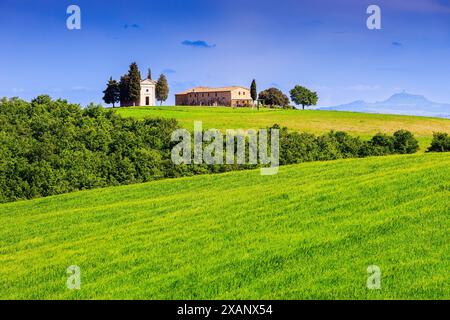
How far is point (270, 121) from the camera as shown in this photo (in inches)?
3733

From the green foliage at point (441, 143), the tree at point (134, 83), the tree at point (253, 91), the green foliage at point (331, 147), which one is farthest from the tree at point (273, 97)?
the green foliage at point (441, 143)

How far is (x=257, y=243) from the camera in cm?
1702

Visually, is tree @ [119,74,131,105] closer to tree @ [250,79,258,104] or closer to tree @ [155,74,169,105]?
tree @ [155,74,169,105]

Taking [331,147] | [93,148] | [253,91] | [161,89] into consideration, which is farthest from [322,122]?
[161,89]

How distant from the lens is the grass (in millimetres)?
86562

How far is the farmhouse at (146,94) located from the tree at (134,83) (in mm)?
1835

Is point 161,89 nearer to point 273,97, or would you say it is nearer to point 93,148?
point 273,97

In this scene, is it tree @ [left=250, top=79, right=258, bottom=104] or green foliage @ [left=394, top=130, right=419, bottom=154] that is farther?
tree @ [left=250, top=79, right=258, bottom=104]

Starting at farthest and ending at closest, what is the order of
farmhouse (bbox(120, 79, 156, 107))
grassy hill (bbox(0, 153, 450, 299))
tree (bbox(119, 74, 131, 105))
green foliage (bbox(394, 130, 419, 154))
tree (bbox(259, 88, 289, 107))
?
tree (bbox(259, 88, 289, 107)), farmhouse (bbox(120, 79, 156, 107)), tree (bbox(119, 74, 131, 105)), green foliage (bbox(394, 130, 419, 154)), grassy hill (bbox(0, 153, 450, 299))

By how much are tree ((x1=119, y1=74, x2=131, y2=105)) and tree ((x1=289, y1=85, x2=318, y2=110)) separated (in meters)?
47.9

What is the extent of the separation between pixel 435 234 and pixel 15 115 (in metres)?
56.0

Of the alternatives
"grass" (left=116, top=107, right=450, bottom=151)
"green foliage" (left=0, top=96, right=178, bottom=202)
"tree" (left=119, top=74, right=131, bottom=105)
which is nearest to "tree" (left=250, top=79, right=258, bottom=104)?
"grass" (left=116, top=107, right=450, bottom=151)
